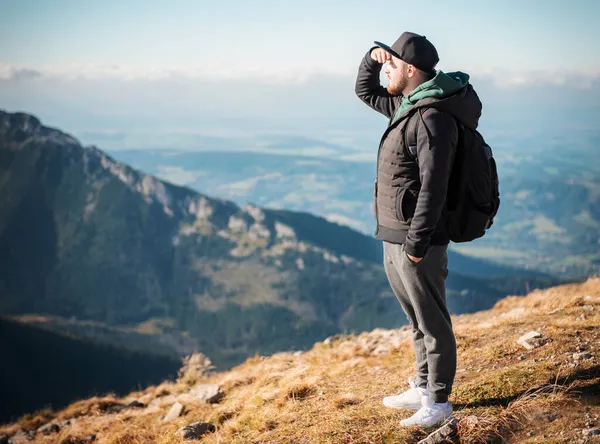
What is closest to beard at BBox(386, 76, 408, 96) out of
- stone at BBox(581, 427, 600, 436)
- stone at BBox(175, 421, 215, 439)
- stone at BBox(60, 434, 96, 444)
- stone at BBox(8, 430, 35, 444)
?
stone at BBox(581, 427, 600, 436)

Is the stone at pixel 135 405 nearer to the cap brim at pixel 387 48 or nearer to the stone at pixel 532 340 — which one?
the stone at pixel 532 340

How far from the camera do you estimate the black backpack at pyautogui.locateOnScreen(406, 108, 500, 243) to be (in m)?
6.02

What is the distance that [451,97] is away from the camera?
5895mm

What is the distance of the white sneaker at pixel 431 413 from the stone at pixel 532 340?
3.03m

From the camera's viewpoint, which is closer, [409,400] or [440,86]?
[440,86]

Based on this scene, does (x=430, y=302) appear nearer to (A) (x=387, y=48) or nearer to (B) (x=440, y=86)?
(B) (x=440, y=86)

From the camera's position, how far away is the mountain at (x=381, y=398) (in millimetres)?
6730

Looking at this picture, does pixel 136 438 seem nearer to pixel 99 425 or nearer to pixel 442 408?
pixel 99 425

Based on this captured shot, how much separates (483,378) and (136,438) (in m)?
6.50

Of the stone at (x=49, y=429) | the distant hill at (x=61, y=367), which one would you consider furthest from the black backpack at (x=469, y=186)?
the distant hill at (x=61, y=367)

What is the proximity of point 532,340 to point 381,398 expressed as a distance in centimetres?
289

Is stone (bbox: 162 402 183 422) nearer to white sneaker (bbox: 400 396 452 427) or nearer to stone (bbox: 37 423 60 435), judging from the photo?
stone (bbox: 37 423 60 435)

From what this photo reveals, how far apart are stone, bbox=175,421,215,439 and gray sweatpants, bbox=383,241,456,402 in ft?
14.2

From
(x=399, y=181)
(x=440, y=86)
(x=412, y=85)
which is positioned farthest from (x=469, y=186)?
(x=412, y=85)
